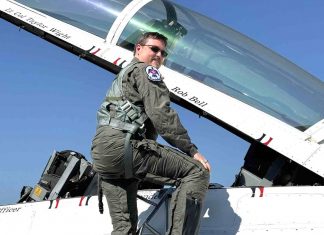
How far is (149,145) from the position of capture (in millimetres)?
3385

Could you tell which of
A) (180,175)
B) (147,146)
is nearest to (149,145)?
(147,146)

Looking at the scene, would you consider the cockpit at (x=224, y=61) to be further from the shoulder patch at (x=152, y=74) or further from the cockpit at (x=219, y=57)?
the shoulder patch at (x=152, y=74)

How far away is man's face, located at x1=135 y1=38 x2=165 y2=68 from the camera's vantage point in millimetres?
3658

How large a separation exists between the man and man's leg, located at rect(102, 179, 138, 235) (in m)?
0.05

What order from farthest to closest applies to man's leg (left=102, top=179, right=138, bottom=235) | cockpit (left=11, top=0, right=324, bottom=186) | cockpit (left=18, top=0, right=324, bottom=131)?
cockpit (left=18, top=0, right=324, bottom=131)
cockpit (left=11, top=0, right=324, bottom=186)
man's leg (left=102, top=179, right=138, bottom=235)

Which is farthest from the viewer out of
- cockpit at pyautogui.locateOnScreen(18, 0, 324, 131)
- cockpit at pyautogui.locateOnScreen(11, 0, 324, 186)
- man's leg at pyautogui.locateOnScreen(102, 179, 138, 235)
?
cockpit at pyautogui.locateOnScreen(18, 0, 324, 131)

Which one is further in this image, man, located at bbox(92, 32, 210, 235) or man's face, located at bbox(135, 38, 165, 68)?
man's face, located at bbox(135, 38, 165, 68)

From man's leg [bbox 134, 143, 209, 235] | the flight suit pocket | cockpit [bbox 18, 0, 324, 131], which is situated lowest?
man's leg [bbox 134, 143, 209, 235]

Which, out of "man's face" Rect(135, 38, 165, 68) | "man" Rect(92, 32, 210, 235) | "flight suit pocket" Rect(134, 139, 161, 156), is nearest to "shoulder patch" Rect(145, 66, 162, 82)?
"man" Rect(92, 32, 210, 235)

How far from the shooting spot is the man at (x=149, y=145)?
10.8 feet

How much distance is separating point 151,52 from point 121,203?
3.59 ft

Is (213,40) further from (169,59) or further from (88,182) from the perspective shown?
(88,182)

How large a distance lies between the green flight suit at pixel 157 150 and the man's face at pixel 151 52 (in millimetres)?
149

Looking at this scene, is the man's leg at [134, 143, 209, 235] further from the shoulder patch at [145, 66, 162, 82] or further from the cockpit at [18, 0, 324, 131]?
the cockpit at [18, 0, 324, 131]
